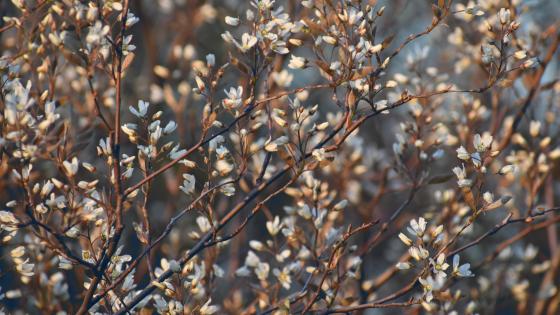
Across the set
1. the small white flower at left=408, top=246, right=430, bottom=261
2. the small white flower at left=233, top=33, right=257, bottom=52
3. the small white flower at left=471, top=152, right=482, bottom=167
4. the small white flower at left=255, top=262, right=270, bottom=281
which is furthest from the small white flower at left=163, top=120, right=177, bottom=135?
A: the small white flower at left=471, top=152, right=482, bottom=167

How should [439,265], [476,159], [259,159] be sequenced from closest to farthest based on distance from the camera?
[439,265] < [476,159] < [259,159]

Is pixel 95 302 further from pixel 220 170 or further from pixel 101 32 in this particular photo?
pixel 101 32

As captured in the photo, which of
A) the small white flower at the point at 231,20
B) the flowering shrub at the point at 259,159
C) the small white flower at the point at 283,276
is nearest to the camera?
→ the flowering shrub at the point at 259,159

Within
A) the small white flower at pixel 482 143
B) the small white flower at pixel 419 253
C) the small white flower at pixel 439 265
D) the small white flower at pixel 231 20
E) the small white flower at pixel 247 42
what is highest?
the small white flower at pixel 231 20

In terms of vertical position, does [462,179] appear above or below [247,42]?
below

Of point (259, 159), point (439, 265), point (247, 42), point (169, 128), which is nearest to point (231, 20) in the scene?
point (247, 42)

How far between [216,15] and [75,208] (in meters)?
3.79

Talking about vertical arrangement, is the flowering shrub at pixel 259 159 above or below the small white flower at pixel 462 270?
above

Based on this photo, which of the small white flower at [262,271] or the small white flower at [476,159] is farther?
the small white flower at [262,271]

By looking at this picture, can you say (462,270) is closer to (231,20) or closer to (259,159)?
(231,20)

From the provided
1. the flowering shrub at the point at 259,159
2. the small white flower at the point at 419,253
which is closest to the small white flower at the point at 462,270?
the flowering shrub at the point at 259,159

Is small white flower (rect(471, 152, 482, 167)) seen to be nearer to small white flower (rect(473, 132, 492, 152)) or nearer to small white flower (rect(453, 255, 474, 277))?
small white flower (rect(473, 132, 492, 152))

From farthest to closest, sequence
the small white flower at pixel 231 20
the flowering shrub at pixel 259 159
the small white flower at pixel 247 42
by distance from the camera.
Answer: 1. the small white flower at pixel 231 20
2. the small white flower at pixel 247 42
3. the flowering shrub at pixel 259 159

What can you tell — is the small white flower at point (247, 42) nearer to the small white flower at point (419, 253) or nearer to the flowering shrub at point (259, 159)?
the flowering shrub at point (259, 159)
